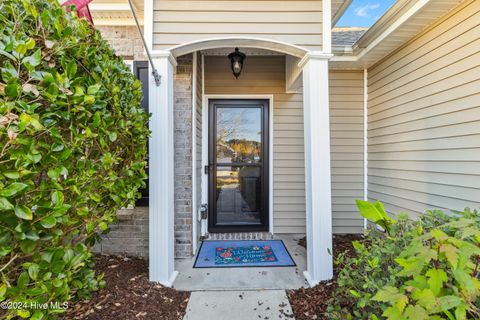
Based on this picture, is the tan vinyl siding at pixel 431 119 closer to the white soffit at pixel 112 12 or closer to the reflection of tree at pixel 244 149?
the reflection of tree at pixel 244 149

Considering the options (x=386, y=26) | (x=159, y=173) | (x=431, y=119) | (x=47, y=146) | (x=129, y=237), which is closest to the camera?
(x=47, y=146)

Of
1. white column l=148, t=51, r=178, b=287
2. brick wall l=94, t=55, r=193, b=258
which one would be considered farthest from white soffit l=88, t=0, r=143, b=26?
white column l=148, t=51, r=178, b=287

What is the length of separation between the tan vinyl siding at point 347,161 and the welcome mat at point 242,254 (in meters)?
1.24

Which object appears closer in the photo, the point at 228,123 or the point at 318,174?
the point at 318,174

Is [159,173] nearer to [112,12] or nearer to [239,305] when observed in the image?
[239,305]

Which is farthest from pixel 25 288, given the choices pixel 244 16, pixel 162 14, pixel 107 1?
pixel 107 1

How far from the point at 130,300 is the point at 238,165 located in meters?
2.51

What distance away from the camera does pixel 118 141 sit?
189cm

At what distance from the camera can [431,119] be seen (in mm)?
2742

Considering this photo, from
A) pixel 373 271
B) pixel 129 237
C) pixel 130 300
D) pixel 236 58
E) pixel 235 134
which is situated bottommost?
pixel 130 300

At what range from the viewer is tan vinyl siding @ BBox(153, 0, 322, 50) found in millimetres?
2459

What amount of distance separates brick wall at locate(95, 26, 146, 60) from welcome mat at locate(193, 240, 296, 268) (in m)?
2.70

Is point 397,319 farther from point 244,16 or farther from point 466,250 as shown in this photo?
point 244,16

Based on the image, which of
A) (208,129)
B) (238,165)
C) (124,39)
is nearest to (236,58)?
(208,129)
